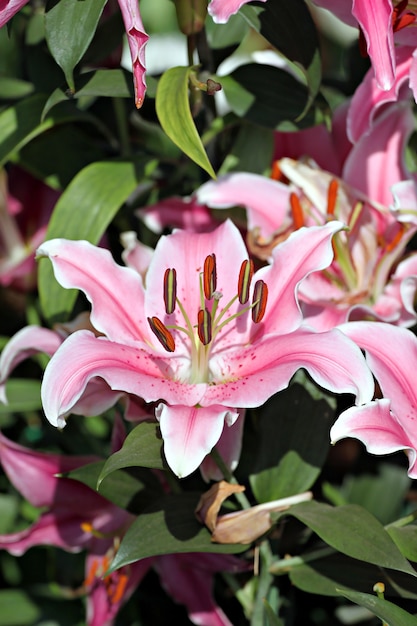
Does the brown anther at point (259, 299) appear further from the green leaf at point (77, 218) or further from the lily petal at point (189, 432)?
the green leaf at point (77, 218)

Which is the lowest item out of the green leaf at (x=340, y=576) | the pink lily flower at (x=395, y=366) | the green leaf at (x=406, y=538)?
the green leaf at (x=340, y=576)

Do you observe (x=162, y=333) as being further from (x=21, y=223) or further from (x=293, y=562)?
(x=21, y=223)

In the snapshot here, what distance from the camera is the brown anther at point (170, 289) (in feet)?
2.19

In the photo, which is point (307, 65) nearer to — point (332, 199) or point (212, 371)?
point (332, 199)

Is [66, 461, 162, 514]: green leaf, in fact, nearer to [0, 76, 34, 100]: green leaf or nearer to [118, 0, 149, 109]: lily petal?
[118, 0, 149, 109]: lily petal

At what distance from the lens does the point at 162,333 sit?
671mm

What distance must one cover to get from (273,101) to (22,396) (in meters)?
0.38

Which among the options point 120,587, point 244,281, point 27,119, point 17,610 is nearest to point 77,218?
point 27,119

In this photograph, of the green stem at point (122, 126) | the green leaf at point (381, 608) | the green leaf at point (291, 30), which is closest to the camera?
the green leaf at point (381, 608)

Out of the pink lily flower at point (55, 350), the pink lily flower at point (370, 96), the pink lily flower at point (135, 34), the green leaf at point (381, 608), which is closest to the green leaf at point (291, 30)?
the pink lily flower at point (370, 96)

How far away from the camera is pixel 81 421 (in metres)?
1.02

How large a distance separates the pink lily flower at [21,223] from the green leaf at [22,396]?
10 centimetres

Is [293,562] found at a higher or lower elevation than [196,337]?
lower

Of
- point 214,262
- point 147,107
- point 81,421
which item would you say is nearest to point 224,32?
point 147,107
